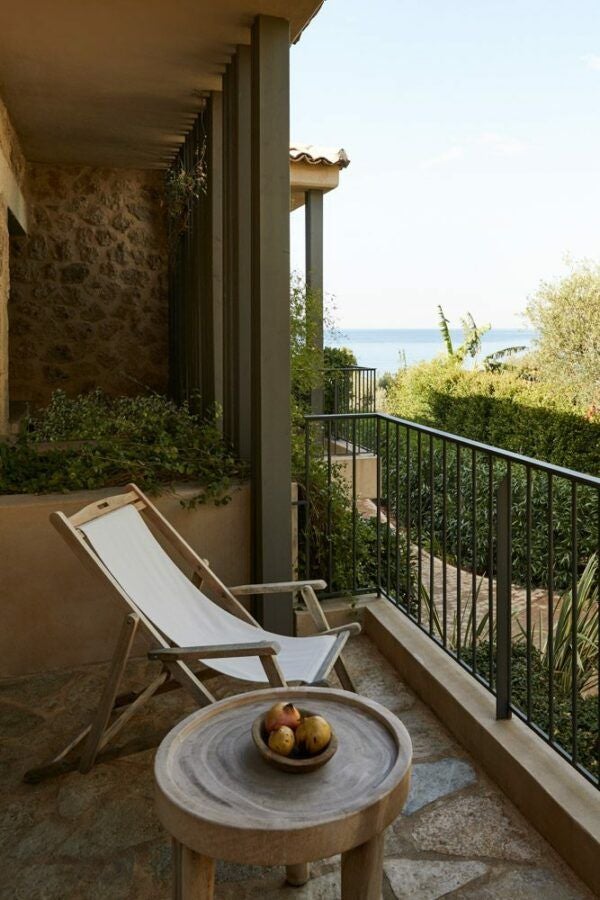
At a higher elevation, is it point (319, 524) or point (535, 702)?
point (319, 524)

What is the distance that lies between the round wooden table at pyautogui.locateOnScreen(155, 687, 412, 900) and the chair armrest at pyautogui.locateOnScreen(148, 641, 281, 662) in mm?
365

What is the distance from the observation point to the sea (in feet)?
175

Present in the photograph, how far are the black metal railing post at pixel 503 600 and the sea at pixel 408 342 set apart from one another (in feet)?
150

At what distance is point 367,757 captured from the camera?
1.65m

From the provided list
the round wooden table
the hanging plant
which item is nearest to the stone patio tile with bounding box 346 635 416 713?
the round wooden table

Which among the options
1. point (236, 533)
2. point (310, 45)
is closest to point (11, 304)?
point (236, 533)

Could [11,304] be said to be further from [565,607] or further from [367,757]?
[367,757]

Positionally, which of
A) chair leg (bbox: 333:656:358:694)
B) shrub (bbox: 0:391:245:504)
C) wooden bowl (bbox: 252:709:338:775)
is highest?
shrub (bbox: 0:391:245:504)

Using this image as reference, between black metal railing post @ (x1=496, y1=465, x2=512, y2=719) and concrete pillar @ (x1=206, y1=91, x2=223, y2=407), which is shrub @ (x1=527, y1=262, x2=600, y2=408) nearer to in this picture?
concrete pillar @ (x1=206, y1=91, x2=223, y2=407)

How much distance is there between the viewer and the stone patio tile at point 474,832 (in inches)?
81.7

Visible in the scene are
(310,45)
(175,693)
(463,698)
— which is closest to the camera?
(463,698)

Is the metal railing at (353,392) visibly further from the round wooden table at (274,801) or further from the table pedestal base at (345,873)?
the table pedestal base at (345,873)

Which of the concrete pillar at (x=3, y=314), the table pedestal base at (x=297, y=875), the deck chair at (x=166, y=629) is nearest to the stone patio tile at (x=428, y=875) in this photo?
the table pedestal base at (x=297, y=875)

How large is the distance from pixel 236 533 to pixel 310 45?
3695cm
